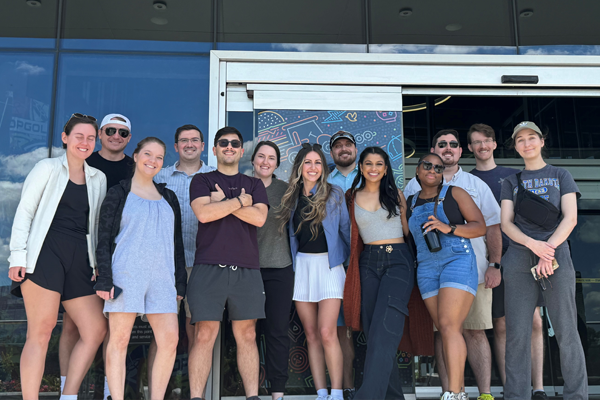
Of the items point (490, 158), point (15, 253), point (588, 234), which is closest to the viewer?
point (15, 253)

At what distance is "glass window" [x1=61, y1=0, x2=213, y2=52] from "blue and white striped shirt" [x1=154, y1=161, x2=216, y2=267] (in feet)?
5.68

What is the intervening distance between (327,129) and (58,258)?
113 inches

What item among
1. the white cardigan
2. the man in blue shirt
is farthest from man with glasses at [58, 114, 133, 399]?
the man in blue shirt

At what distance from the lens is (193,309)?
3729mm

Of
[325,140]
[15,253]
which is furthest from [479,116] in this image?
[15,253]

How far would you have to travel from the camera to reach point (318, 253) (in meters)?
4.17

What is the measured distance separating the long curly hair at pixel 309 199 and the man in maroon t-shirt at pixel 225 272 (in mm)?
267

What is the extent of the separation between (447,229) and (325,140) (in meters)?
1.97

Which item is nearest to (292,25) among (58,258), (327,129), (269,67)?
(269,67)

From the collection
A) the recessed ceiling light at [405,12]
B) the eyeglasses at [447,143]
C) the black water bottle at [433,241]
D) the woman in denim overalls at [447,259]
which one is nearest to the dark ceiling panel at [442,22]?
the recessed ceiling light at [405,12]

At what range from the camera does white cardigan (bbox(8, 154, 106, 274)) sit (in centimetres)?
359

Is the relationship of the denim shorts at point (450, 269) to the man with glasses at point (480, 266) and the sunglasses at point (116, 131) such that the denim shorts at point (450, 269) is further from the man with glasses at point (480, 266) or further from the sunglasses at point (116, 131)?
the sunglasses at point (116, 131)

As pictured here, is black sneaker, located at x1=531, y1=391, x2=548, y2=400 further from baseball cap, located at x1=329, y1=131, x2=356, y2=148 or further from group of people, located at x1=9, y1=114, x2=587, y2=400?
baseball cap, located at x1=329, y1=131, x2=356, y2=148

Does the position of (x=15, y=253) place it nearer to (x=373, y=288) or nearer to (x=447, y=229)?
(x=373, y=288)
